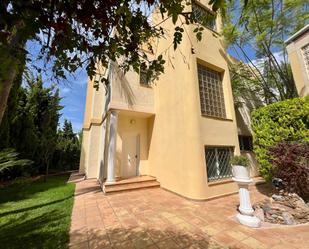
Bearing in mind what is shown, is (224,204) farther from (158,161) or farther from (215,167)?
(158,161)

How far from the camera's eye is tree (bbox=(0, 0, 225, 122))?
4.32 feet

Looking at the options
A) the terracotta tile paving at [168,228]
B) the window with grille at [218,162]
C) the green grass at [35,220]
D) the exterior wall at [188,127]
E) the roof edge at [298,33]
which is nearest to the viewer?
the terracotta tile paving at [168,228]

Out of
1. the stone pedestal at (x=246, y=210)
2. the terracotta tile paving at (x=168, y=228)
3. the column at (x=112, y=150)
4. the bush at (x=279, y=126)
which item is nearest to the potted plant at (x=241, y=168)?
the stone pedestal at (x=246, y=210)

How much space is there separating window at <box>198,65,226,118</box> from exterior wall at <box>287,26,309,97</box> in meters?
3.96

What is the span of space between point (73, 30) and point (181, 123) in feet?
19.8

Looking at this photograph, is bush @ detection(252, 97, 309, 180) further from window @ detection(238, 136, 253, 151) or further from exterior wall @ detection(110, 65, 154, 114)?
exterior wall @ detection(110, 65, 154, 114)

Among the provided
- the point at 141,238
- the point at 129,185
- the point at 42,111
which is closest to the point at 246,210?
the point at 141,238

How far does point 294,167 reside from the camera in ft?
18.2

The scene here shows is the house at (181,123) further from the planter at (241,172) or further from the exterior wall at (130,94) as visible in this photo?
the planter at (241,172)

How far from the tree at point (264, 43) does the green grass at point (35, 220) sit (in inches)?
410

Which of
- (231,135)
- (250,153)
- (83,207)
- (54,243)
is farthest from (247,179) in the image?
(250,153)

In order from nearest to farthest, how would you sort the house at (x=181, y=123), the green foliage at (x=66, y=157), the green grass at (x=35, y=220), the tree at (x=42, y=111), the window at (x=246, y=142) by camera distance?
the green grass at (x=35, y=220) → the house at (x=181, y=123) → the window at (x=246, y=142) → the tree at (x=42, y=111) → the green foliage at (x=66, y=157)

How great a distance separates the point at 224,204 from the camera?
6059mm

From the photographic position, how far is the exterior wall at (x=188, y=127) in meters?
6.68
